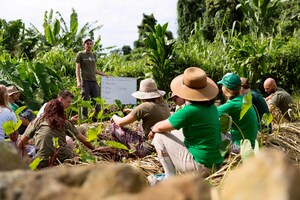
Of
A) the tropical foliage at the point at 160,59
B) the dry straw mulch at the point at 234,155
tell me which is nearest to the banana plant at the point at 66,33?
the tropical foliage at the point at 160,59

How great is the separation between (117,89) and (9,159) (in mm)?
6548

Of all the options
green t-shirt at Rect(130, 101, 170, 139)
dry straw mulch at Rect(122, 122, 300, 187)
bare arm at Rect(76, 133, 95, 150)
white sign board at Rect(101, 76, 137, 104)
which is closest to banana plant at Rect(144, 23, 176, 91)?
white sign board at Rect(101, 76, 137, 104)

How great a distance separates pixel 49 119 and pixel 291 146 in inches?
96.6

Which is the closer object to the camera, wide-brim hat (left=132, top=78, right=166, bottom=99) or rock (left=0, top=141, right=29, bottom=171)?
rock (left=0, top=141, right=29, bottom=171)

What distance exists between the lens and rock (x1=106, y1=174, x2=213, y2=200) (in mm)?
915

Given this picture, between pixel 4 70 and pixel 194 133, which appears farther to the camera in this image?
pixel 4 70

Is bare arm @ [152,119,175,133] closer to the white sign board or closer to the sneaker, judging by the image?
the sneaker

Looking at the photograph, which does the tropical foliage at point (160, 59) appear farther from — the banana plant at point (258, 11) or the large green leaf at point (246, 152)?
the large green leaf at point (246, 152)

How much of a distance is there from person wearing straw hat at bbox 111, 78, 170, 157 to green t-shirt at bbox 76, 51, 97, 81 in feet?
9.16

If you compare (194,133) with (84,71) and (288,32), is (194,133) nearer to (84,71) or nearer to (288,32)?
(84,71)

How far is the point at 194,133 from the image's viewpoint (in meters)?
3.63

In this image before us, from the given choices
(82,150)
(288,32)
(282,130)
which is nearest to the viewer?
(82,150)

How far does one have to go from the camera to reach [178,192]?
923 millimetres

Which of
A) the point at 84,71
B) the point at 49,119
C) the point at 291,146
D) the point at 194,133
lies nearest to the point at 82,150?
the point at 49,119
